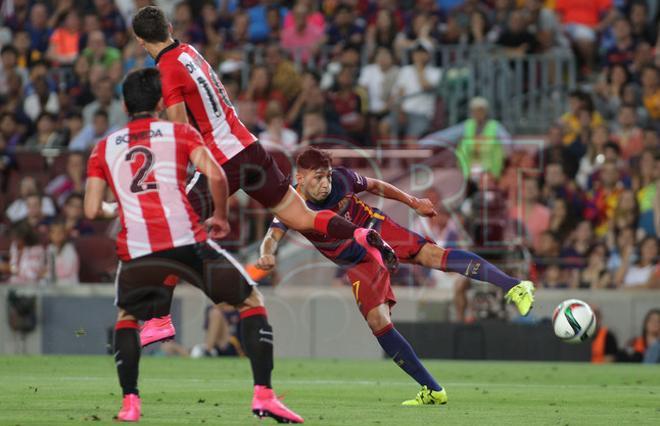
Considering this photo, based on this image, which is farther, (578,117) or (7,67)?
(7,67)

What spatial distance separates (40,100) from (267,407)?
14.9 metres

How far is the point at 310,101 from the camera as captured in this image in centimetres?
1998

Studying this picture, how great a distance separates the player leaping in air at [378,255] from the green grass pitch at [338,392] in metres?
0.46

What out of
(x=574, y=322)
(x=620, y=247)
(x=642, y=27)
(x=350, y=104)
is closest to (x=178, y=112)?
(x=574, y=322)

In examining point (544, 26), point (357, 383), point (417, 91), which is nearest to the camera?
point (357, 383)

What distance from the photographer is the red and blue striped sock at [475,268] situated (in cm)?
1077

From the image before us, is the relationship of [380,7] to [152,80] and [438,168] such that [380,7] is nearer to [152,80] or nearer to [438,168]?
[438,168]

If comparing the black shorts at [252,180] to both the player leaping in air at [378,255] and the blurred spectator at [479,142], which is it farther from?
the blurred spectator at [479,142]

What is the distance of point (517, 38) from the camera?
68.9 feet

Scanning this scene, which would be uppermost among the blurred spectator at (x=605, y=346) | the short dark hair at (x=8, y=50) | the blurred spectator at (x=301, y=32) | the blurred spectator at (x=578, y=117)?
the blurred spectator at (x=301, y=32)

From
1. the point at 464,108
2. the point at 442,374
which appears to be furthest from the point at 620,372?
the point at 464,108

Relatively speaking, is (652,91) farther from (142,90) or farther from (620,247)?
(142,90)

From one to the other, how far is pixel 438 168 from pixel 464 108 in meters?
1.84

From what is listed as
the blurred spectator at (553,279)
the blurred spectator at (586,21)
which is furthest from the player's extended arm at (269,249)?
the blurred spectator at (586,21)
